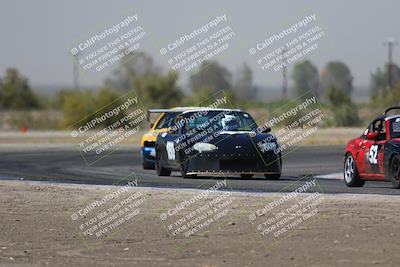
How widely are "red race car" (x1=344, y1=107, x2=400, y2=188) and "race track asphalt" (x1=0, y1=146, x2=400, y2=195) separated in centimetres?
24

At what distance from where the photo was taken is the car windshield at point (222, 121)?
2350cm

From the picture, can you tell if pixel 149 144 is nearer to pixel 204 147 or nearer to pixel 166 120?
pixel 166 120

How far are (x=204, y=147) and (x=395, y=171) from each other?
14.6 feet

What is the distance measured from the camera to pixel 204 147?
22.6 metres

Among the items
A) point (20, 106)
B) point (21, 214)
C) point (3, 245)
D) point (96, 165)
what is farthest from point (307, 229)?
point (20, 106)

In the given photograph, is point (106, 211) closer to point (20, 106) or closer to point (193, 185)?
point (193, 185)

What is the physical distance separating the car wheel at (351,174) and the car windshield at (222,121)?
2.69 metres

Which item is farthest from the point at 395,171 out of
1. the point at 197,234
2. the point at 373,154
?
the point at 197,234

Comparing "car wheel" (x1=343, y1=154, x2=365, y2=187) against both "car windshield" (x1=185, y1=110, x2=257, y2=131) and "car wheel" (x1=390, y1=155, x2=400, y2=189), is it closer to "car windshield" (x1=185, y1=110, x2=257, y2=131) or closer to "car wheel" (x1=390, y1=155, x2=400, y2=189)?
"car wheel" (x1=390, y1=155, x2=400, y2=189)

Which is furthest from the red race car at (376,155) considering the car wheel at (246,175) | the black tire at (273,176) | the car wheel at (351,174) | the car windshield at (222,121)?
the car wheel at (246,175)

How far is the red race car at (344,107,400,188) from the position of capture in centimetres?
1948

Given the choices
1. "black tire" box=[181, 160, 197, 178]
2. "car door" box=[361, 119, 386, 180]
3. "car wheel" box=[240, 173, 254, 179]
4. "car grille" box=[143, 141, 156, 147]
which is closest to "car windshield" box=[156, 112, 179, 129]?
"car grille" box=[143, 141, 156, 147]

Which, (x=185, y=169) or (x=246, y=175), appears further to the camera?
(x=246, y=175)

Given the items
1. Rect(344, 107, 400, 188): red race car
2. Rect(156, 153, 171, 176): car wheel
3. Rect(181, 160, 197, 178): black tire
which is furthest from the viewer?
Rect(156, 153, 171, 176): car wheel
